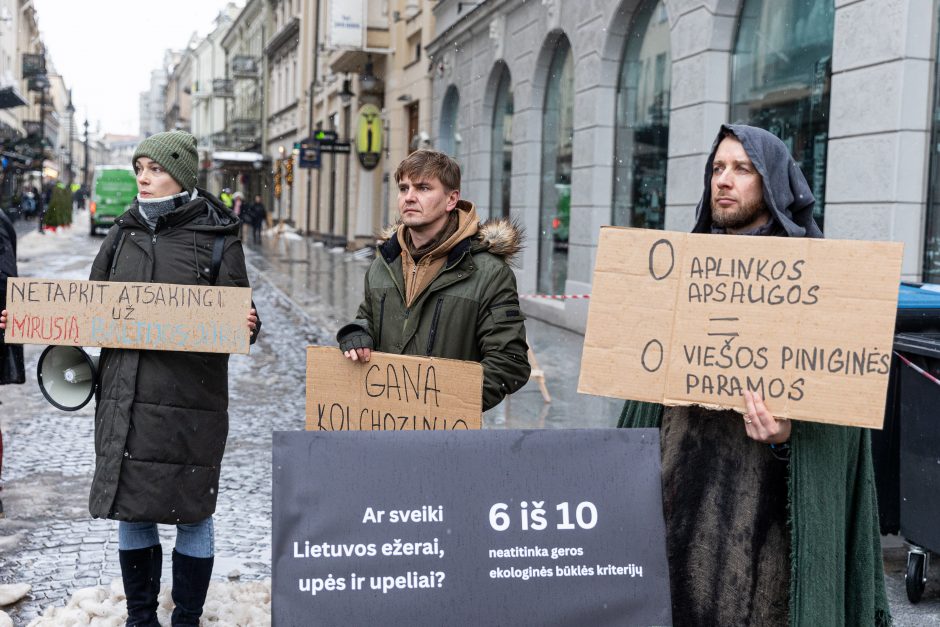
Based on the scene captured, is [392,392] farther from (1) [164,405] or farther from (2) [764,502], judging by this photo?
(2) [764,502]

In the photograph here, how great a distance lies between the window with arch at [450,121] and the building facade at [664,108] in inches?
2.5

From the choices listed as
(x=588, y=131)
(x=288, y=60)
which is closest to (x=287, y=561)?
(x=588, y=131)

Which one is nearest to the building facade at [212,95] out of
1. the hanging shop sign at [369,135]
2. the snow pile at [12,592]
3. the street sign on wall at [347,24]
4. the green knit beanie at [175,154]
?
the hanging shop sign at [369,135]

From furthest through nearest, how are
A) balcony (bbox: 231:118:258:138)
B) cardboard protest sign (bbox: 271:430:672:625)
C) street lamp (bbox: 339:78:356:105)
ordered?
balcony (bbox: 231:118:258:138), street lamp (bbox: 339:78:356:105), cardboard protest sign (bbox: 271:430:672:625)

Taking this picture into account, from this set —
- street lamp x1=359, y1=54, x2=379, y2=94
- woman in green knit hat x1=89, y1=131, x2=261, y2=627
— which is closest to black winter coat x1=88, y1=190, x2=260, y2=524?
woman in green knit hat x1=89, y1=131, x2=261, y2=627

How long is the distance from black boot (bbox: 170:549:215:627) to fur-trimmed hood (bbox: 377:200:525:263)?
56.8 inches

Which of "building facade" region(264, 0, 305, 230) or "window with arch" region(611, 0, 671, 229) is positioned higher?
"building facade" region(264, 0, 305, 230)

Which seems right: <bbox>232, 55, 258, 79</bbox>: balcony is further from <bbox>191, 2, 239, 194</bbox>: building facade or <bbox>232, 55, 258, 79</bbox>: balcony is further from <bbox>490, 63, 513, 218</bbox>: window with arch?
<bbox>490, 63, 513, 218</bbox>: window with arch

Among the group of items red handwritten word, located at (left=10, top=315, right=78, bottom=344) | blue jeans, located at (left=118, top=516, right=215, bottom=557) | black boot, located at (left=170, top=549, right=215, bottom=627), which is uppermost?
red handwritten word, located at (left=10, top=315, right=78, bottom=344)

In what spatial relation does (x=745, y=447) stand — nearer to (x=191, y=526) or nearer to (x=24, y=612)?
(x=191, y=526)

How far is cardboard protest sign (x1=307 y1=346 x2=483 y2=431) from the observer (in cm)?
305

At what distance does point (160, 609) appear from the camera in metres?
4.12

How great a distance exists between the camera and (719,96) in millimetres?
10820

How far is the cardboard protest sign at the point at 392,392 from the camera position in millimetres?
3053
